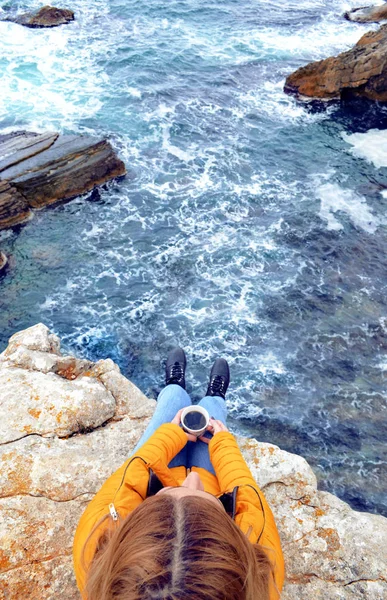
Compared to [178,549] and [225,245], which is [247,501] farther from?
[225,245]

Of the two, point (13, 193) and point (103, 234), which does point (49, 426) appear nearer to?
point (103, 234)

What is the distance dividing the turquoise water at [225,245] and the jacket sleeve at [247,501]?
582 cm

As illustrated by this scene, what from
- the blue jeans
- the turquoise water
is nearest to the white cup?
the blue jeans

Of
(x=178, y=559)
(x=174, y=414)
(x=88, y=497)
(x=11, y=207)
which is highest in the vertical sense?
(x=178, y=559)

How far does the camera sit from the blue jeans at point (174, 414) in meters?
5.06

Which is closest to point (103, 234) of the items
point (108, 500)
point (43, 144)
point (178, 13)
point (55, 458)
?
point (43, 144)

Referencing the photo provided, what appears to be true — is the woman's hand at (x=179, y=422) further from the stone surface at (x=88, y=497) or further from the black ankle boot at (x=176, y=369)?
the black ankle boot at (x=176, y=369)

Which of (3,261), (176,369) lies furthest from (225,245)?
(176,369)

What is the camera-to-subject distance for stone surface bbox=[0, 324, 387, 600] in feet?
14.9

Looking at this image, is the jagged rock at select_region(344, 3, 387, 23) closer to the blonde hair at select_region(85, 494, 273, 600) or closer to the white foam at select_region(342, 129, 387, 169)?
the white foam at select_region(342, 129, 387, 169)

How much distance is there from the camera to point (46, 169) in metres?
15.2

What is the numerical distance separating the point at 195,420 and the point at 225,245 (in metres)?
9.84

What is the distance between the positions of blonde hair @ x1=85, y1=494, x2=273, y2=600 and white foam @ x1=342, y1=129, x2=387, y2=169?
17671 millimetres

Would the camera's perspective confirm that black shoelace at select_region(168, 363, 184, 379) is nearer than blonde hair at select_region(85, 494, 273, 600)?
No
